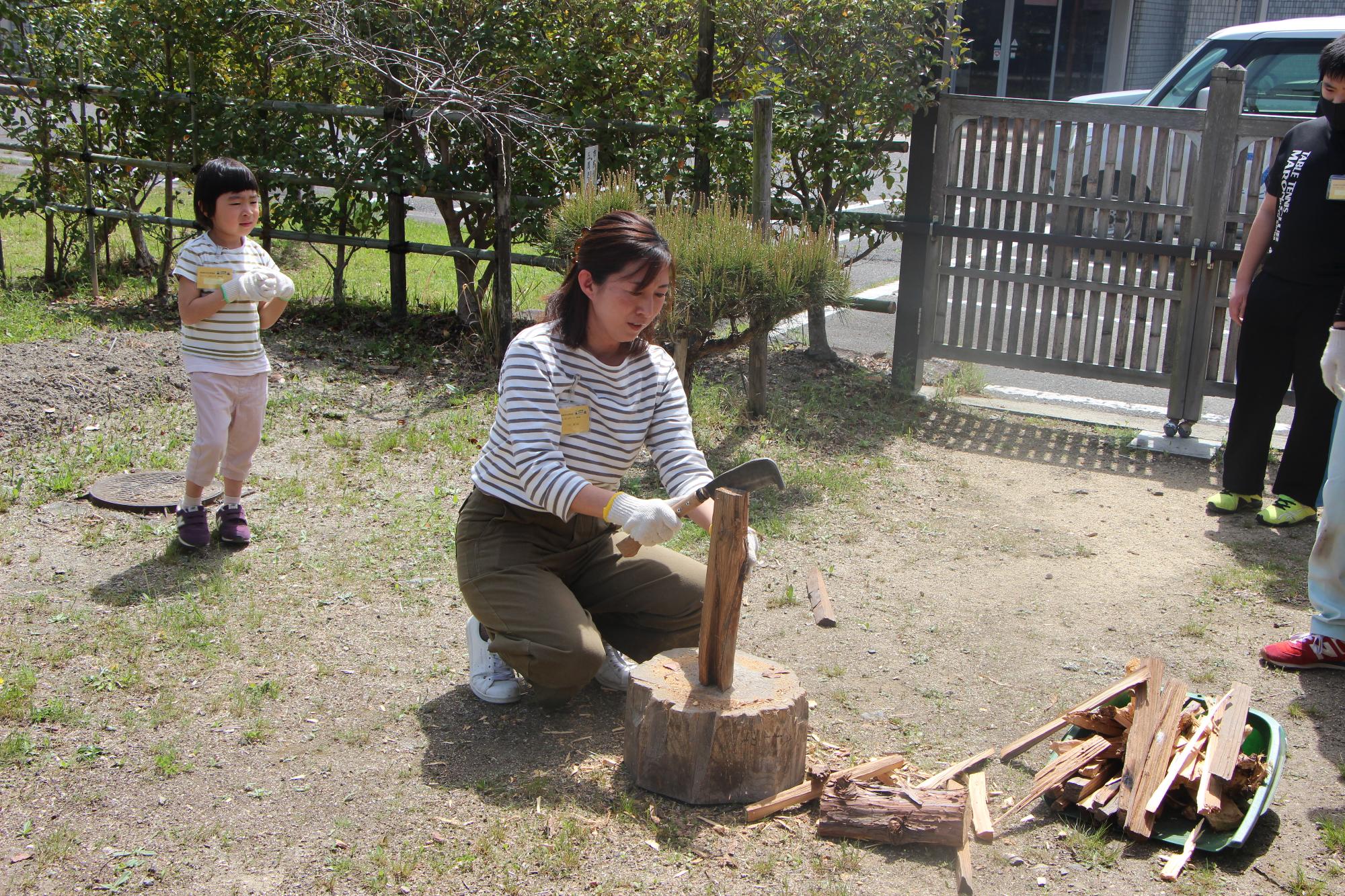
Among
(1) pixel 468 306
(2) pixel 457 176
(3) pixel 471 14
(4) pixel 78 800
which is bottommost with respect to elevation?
(4) pixel 78 800

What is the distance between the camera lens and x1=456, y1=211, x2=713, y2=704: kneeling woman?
3252 mm

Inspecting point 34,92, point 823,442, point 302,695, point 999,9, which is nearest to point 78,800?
point 302,695

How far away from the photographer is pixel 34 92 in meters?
8.41

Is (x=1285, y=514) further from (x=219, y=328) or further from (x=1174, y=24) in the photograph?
(x=1174, y=24)

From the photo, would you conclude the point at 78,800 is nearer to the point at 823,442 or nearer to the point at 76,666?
the point at 76,666

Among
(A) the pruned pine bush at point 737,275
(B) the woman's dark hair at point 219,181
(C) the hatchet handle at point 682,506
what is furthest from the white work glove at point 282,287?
(C) the hatchet handle at point 682,506

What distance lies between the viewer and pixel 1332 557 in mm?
3939

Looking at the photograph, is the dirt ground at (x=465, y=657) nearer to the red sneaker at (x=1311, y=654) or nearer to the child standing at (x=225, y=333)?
the red sneaker at (x=1311, y=654)

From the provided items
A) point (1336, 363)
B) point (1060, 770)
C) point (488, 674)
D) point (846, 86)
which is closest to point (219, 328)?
point (488, 674)

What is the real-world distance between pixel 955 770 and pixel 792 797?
481mm

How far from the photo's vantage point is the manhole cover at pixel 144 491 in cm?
497

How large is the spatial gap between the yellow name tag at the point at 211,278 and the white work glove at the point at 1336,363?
12.9ft

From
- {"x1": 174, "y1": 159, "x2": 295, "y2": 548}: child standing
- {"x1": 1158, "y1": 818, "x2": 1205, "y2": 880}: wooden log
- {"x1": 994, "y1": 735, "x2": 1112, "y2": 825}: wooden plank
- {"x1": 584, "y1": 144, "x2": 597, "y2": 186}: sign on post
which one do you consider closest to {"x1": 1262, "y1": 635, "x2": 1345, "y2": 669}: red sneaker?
{"x1": 994, "y1": 735, "x2": 1112, "y2": 825}: wooden plank

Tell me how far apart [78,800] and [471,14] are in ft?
19.4
